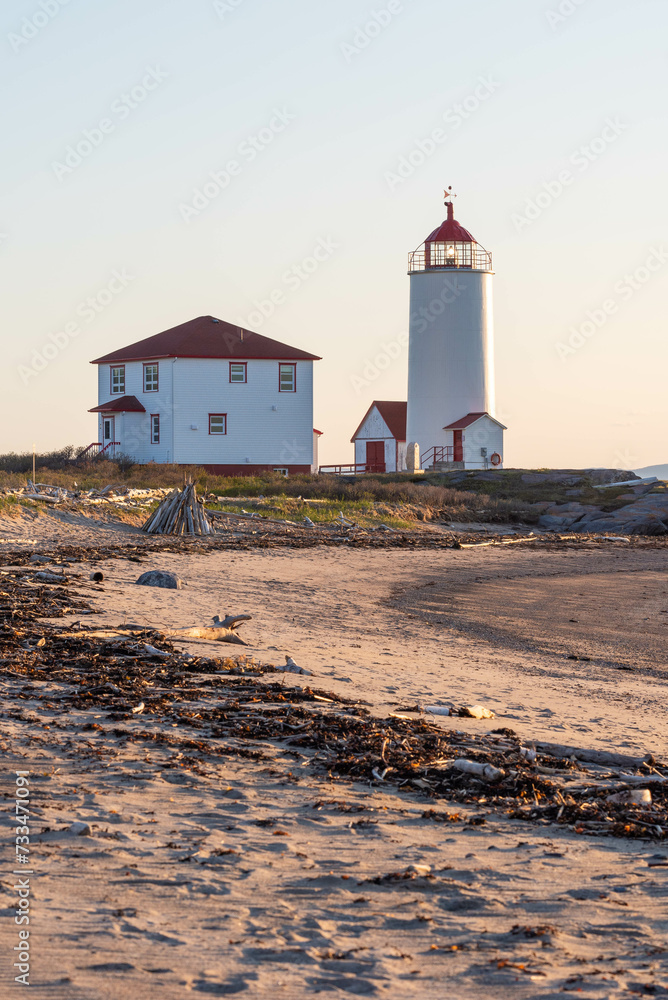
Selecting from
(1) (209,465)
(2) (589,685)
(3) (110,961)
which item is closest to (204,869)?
(3) (110,961)

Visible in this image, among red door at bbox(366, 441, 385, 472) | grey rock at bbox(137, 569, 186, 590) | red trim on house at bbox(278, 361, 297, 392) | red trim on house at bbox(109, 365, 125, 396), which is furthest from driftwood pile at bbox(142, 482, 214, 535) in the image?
red door at bbox(366, 441, 385, 472)

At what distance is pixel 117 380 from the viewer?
1866 inches

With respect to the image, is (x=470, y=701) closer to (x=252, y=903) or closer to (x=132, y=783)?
(x=132, y=783)

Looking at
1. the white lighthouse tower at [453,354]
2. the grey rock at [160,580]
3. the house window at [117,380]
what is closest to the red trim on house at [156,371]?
the house window at [117,380]

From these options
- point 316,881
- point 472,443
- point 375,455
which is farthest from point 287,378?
point 316,881

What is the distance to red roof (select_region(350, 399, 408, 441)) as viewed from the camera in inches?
1997

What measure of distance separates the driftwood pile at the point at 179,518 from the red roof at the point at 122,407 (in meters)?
21.7

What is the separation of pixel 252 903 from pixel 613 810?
222 cm

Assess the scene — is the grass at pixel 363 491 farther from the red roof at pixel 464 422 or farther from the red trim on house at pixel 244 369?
the red trim on house at pixel 244 369

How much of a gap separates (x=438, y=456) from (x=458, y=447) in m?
0.97

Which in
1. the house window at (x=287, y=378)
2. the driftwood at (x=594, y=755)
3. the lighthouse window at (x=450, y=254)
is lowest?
the driftwood at (x=594, y=755)

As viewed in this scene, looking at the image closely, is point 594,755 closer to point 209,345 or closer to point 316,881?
point 316,881

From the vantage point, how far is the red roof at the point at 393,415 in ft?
166

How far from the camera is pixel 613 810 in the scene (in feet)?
17.6
